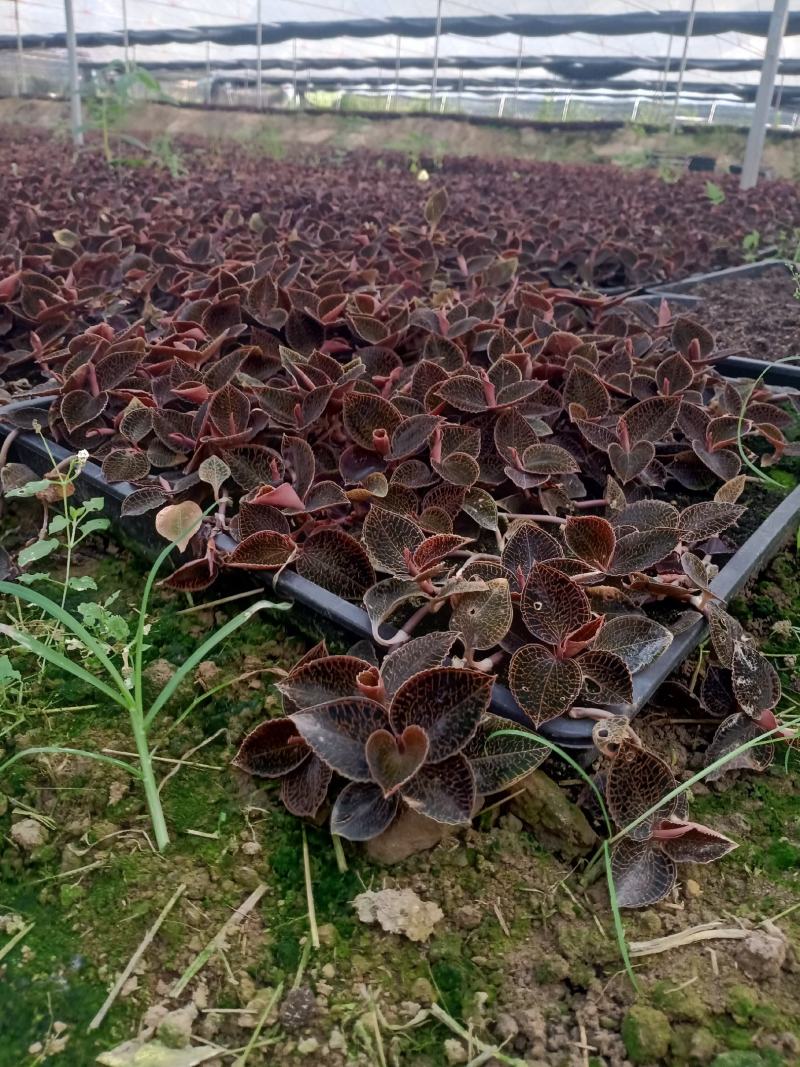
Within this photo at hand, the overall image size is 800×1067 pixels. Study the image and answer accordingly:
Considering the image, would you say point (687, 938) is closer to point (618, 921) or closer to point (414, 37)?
point (618, 921)

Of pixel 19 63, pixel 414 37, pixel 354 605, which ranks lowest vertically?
pixel 354 605

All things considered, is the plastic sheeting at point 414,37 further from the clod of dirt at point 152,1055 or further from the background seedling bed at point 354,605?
the clod of dirt at point 152,1055

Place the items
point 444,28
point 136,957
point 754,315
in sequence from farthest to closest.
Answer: point 444,28 < point 754,315 < point 136,957

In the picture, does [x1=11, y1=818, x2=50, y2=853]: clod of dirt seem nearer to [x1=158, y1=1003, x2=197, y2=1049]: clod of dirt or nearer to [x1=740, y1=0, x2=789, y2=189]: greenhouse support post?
[x1=158, y1=1003, x2=197, y2=1049]: clod of dirt

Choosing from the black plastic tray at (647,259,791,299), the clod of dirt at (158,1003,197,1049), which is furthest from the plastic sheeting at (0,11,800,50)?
the clod of dirt at (158,1003,197,1049)

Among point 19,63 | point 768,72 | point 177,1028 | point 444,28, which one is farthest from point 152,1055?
point 444,28

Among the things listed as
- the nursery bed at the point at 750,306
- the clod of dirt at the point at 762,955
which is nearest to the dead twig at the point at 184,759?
the clod of dirt at the point at 762,955

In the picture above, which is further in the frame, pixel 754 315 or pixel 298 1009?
pixel 754 315

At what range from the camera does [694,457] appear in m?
2.04

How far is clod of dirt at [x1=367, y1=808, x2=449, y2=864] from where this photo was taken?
1.16m

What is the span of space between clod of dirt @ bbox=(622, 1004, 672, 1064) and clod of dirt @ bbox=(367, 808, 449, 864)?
0.33 m

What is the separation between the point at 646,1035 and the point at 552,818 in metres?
0.31

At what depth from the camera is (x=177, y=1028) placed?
94 cm

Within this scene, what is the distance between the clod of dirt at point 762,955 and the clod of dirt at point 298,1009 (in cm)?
54
